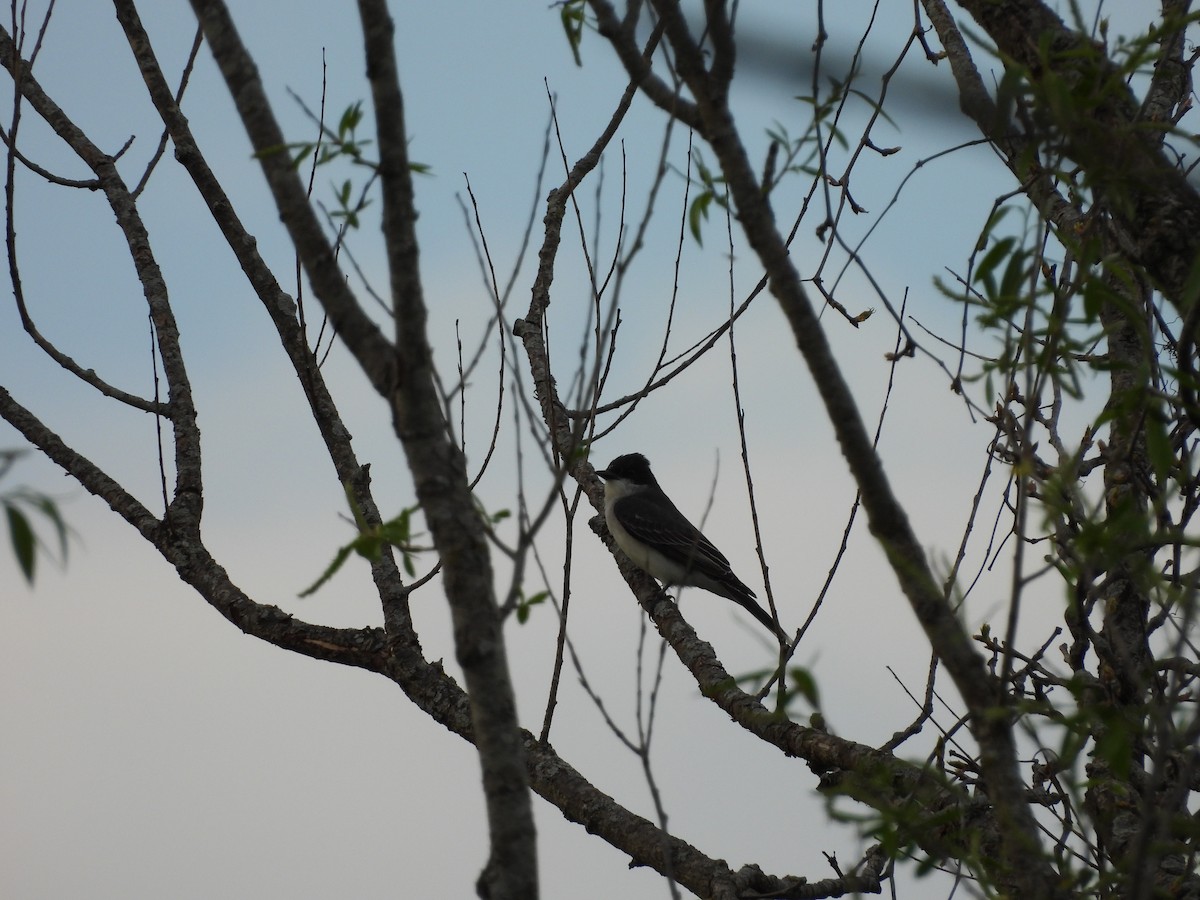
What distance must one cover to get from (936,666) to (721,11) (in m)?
2.84

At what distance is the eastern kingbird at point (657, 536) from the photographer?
400 inches

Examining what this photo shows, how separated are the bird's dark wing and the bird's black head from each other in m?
0.74

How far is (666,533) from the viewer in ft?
36.2

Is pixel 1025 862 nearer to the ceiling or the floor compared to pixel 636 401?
nearer to the floor

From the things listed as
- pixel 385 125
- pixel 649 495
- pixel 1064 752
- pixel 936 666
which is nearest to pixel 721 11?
pixel 385 125

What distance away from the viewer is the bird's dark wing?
1057 cm

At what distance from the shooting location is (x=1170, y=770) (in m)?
3.94

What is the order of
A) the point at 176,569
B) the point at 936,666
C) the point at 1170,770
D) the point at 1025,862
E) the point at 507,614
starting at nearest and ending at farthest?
the point at 1025,862 → the point at 507,614 → the point at 1170,770 → the point at 936,666 → the point at 176,569

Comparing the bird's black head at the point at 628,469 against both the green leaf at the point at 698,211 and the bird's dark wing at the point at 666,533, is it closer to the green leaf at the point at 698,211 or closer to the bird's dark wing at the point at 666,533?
the bird's dark wing at the point at 666,533

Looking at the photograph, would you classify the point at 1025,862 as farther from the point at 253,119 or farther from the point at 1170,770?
the point at 253,119

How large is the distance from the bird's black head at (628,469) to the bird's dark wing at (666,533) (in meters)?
0.74

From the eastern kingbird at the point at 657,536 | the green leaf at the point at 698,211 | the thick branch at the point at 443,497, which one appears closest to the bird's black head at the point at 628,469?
the eastern kingbird at the point at 657,536

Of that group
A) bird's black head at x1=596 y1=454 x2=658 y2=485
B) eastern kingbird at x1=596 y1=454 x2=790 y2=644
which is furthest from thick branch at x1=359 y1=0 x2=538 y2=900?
bird's black head at x1=596 y1=454 x2=658 y2=485

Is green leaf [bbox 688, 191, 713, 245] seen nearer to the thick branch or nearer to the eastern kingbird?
the thick branch
